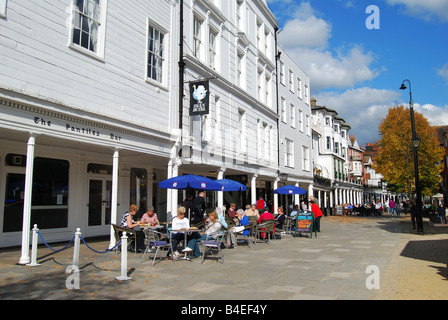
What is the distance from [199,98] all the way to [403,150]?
20.4 metres

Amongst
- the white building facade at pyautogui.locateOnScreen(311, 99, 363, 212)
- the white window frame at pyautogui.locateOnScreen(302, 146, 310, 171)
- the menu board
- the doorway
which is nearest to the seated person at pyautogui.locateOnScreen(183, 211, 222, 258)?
the doorway

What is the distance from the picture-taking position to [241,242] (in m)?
13.1

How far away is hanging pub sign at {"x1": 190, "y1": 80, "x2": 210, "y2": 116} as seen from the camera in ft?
46.1

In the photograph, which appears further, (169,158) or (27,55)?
(169,158)

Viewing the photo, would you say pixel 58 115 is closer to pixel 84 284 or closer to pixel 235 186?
pixel 84 284

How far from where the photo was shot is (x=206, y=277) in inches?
280

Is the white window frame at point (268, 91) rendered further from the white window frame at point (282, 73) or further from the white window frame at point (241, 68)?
the white window frame at point (241, 68)

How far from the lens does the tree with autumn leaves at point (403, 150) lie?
28516mm

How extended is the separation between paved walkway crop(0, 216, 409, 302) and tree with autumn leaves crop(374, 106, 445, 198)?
2070cm

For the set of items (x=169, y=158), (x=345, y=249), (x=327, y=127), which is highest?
(x=327, y=127)

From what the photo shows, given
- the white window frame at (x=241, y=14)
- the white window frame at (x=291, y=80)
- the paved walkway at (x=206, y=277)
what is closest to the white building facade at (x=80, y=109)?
the paved walkway at (x=206, y=277)

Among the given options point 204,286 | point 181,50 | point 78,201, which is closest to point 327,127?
point 181,50

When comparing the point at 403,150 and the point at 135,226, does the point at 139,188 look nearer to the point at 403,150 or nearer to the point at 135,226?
the point at 135,226
